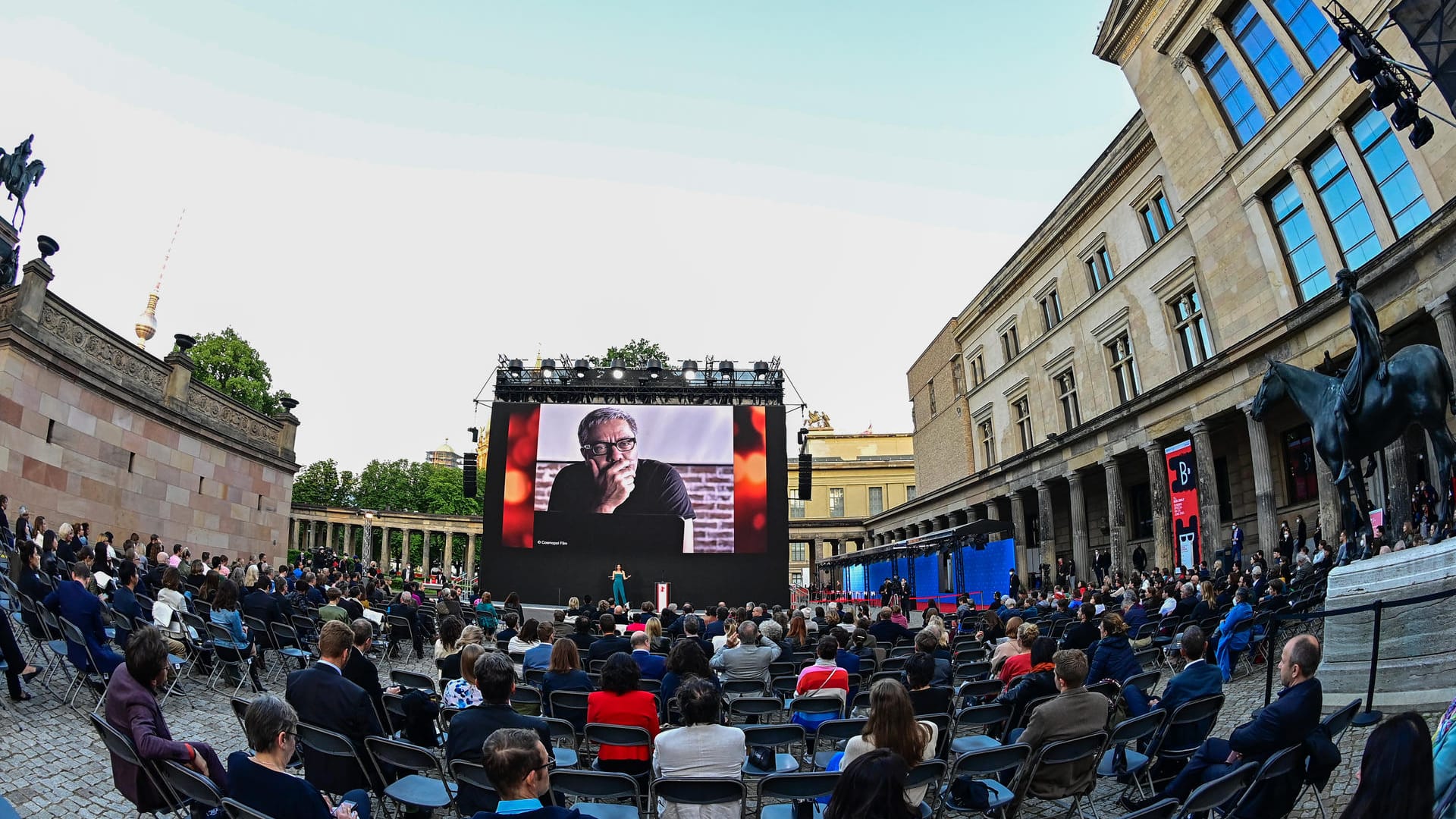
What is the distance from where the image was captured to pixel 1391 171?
667 inches

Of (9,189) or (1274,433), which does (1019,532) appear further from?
(9,189)

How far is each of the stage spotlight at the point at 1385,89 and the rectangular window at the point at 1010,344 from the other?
84.0ft

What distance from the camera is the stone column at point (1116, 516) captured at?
2544 cm

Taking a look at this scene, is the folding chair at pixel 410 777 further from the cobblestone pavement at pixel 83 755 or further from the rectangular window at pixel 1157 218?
the rectangular window at pixel 1157 218

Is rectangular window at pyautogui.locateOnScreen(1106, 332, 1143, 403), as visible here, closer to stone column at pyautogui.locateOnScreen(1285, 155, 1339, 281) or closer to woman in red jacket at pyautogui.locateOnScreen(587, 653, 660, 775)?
stone column at pyautogui.locateOnScreen(1285, 155, 1339, 281)

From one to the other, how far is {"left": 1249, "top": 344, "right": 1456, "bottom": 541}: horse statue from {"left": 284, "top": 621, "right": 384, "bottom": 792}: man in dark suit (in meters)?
10.5

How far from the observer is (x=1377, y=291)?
53.3ft

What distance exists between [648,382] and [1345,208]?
2043 centimetres

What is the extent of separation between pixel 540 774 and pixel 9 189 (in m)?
24.6

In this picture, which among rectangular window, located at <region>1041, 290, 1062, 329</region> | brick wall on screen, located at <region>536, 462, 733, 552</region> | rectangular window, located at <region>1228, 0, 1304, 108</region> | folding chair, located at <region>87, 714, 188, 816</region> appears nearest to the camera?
folding chair, located at <region>87, 714, 188, 816</region>

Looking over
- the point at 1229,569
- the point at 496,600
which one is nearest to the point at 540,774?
the point at 1229,569

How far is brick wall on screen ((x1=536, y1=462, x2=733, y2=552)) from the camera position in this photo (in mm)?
27391

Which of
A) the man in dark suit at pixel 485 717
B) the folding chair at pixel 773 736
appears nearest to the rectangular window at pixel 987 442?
the folding chair at pixel 773 736

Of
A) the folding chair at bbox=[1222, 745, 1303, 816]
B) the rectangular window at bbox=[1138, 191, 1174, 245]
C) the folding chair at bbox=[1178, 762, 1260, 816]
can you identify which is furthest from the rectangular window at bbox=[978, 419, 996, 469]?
the folding chair at bbox=[1178, 762, 1260, 816]
